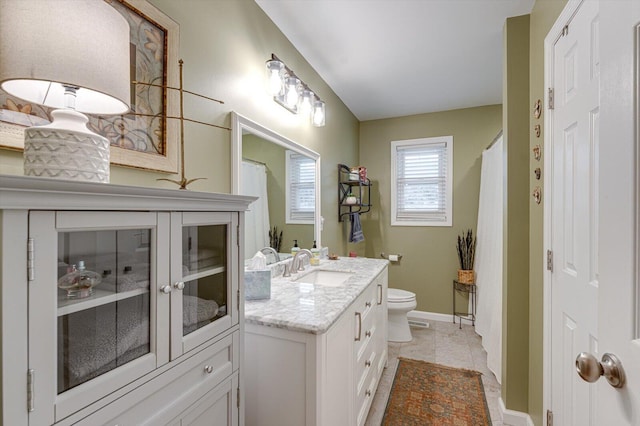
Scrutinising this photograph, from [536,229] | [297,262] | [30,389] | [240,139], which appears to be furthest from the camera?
[297,262]

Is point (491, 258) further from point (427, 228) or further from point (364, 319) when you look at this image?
point (364, 319)

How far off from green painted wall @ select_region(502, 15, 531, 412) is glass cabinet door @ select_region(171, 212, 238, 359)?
5.73 feet

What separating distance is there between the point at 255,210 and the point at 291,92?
2.82ft

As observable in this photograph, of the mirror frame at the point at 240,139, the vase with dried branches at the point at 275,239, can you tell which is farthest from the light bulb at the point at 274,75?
the vase with dried branches at the point at 275,239

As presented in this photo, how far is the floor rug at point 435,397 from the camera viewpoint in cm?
181

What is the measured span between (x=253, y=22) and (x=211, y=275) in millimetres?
1528

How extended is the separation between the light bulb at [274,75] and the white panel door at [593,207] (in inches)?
56.8

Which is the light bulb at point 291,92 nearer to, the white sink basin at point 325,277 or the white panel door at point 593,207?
the white sink basin at point 325,277

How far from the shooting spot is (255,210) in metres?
1.76

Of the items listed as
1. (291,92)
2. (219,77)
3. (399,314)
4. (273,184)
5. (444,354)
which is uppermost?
(291,92)

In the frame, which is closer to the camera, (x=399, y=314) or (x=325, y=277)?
(x=325, y=277)

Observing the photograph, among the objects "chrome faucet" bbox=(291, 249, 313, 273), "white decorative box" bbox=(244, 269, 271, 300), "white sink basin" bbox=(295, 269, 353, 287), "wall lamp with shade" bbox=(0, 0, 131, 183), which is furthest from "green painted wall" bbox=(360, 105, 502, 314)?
"wall lamp with shade" bbox=(0, 0, 131, 183)

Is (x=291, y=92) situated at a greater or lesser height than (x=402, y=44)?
lesser

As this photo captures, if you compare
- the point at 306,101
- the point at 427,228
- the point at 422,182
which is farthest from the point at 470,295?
the point at 306,101
